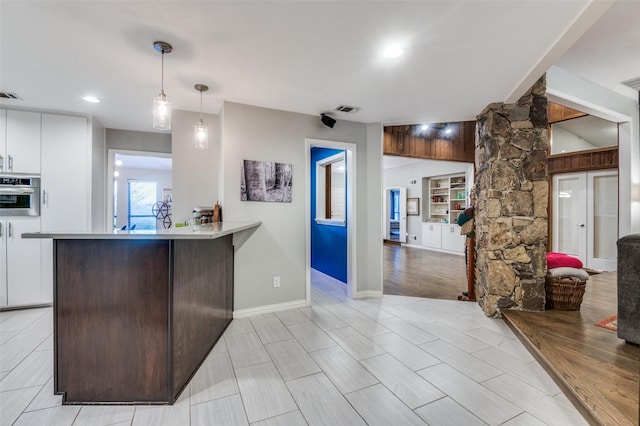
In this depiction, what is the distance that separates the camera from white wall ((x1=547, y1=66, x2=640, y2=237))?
12.3ft

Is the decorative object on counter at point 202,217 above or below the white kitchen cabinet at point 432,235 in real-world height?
above

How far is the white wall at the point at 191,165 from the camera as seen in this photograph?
3.57 meters

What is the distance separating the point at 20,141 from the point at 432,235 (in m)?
8.95

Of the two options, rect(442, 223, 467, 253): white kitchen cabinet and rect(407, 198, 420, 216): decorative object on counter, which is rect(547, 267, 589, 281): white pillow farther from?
rect(407, 198, 420, 216): decorative object on counter

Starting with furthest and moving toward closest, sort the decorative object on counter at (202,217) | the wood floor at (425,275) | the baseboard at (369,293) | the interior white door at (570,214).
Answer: the interior white door at (570,214) < the wood floor at (425,275) < the baseboard at (369,293) < the decorative object on counter at (202,217)

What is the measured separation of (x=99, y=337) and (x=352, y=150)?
3.28 meters

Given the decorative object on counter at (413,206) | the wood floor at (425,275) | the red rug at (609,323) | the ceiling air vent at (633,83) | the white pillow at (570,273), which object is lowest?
the wood floor at (425,275)

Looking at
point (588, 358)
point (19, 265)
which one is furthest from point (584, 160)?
point (19, 265)

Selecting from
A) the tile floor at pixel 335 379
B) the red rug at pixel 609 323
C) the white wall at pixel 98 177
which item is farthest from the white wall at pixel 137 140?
the red rug at pixel 609 323

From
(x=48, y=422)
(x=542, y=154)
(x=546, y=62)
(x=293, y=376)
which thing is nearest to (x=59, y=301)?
(x=48, y=422)

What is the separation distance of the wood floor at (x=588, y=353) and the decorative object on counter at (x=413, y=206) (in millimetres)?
5221

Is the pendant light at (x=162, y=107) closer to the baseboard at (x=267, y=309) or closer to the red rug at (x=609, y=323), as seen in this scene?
the baseboard at (x=267, y=309)

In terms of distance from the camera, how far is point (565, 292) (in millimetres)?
3078

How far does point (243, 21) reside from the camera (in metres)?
1.86
